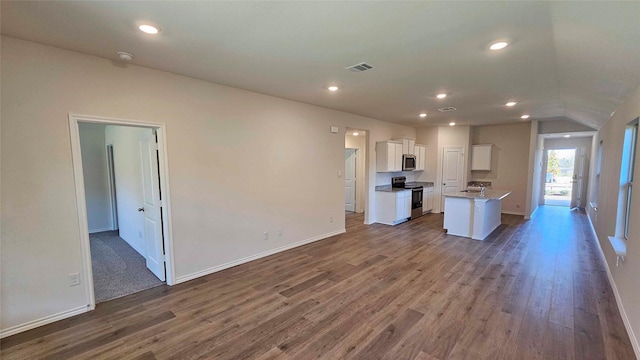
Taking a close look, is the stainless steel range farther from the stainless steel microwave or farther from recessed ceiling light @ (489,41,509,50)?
recessed ceiling light @ (489,41,509,50)

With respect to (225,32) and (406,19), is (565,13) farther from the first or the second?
(225,32)

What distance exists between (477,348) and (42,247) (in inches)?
159

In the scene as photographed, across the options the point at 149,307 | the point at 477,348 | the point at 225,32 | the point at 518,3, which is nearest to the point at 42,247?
the point at 149,307

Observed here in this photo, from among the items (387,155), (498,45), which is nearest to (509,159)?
(387,155)

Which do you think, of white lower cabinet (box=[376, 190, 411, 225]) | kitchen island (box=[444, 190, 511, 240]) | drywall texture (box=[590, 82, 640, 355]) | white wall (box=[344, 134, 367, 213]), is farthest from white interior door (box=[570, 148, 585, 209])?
white wall (box=[344, 134, 367, 213])

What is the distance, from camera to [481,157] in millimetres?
8039

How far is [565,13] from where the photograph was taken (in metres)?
1.79

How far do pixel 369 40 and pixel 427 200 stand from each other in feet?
21.5

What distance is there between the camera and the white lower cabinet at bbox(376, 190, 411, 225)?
662 centimetres

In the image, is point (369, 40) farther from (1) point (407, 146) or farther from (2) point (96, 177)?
(2) point (96, 177)

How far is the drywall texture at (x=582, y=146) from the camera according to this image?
899cm

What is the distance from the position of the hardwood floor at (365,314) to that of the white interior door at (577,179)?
6384 millimetres

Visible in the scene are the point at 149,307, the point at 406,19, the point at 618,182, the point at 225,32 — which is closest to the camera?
the point at 406,19

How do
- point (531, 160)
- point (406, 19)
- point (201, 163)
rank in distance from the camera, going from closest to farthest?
1. point (406, 19)
2. point (201, 163)
3. point (531, 160)
